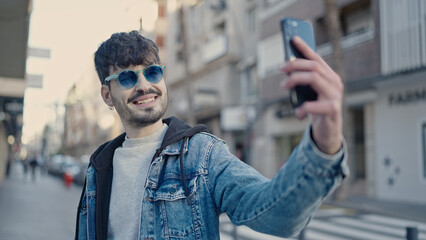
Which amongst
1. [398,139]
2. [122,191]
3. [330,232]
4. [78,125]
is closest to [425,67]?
[398,139]

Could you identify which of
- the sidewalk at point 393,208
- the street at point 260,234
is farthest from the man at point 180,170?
the sidewalk at point 393,208

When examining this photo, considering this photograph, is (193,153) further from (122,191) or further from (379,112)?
(379,112)

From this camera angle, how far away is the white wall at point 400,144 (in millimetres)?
14102

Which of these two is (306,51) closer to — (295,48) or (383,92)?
(295,48)

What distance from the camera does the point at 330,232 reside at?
918 cm

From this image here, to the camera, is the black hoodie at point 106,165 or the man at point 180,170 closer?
the man at point 180,170

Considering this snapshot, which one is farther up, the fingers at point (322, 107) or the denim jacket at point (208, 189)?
the fingers at point (322, 107)

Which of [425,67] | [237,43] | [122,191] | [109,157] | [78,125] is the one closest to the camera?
[122,191]

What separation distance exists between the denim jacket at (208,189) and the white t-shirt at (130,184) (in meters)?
0.04

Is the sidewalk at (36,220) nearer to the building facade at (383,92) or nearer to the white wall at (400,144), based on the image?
the building facade at (383,92)

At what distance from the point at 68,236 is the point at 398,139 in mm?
11283

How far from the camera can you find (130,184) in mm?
1911

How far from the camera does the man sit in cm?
112

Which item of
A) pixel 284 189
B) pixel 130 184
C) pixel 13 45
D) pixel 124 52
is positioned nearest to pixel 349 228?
pixel 13 45
